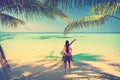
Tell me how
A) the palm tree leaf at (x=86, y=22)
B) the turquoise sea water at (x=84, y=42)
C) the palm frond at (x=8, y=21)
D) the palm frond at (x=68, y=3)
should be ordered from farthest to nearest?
1. the turquoise sea water at (x=84, y=42)
2. the palm tree leaf at (x=86, y=22)
3. the palm frond at (x=8, y=21)
4. the palm frond at (x=68, y=3)

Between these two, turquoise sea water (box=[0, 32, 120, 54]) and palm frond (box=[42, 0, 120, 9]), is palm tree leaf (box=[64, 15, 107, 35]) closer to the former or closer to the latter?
palm frond (box=[42, 0, 120, 9])

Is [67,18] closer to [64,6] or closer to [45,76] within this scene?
[64,6]

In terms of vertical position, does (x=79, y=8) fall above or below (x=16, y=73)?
above

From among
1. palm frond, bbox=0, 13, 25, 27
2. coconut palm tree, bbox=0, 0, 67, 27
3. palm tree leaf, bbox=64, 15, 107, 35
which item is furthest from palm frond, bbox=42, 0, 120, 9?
palm frond, bbox=0, 13, 25, 27

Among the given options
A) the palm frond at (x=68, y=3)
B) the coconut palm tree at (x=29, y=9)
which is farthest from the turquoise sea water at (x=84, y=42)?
the palm frond at (x=68, y=3)

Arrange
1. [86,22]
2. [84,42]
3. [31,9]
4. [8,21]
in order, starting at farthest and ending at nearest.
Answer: [84,42]
[8,21]
[86,22]
[31,9]

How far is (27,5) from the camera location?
24.8 ft

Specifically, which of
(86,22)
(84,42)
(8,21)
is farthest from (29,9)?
(84,42)

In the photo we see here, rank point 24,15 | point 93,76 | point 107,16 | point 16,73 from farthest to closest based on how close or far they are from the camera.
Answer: point 16,73 < point 93,76 < point 107,16 < point 24,15

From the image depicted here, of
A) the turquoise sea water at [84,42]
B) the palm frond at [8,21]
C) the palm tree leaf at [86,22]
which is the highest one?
the palm frond at [8,21]

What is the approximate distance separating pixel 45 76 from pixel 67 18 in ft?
10.3

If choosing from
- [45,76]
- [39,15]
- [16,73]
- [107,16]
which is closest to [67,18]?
[39,15]

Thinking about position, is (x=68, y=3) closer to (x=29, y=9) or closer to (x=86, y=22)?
(x=29, y=9)

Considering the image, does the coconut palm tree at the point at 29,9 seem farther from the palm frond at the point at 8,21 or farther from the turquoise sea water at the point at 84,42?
the turquoise sea water at the point at 84,42
